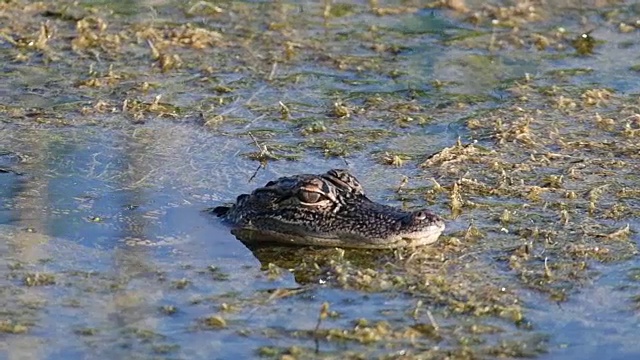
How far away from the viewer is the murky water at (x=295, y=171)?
625cm

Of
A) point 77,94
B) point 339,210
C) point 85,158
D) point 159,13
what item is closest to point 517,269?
point 339,210

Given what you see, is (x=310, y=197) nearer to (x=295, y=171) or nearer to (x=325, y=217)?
(x=325, y=217)

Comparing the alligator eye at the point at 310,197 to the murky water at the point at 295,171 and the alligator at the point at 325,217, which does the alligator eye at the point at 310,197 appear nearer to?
the alligator at the point at 325,217

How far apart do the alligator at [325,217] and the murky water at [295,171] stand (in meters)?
0.11

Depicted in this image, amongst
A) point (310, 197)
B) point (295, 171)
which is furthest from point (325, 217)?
point (295, 171)

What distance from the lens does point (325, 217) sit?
7.45 meters

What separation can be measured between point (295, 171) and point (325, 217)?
127cm

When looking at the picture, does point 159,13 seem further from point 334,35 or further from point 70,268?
point 70,268

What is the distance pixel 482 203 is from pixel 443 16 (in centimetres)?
435

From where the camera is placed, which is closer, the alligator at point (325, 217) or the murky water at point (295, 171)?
the murky water at point (295, 171)

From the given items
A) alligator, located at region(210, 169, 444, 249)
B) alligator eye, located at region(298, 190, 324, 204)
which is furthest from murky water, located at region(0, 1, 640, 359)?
alligator eye, located at region(298, 190, 324, 204)

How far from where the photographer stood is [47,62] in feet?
35.2

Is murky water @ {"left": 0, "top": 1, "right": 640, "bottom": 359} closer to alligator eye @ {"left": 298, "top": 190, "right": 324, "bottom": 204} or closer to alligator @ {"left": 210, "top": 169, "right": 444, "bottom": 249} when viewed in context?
alligator @ {"left": 210, "top": 169, "right": 444, "bottom": 249}

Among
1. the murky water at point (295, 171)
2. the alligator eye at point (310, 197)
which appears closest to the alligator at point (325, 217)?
the alligator eye at point (310, 197)
